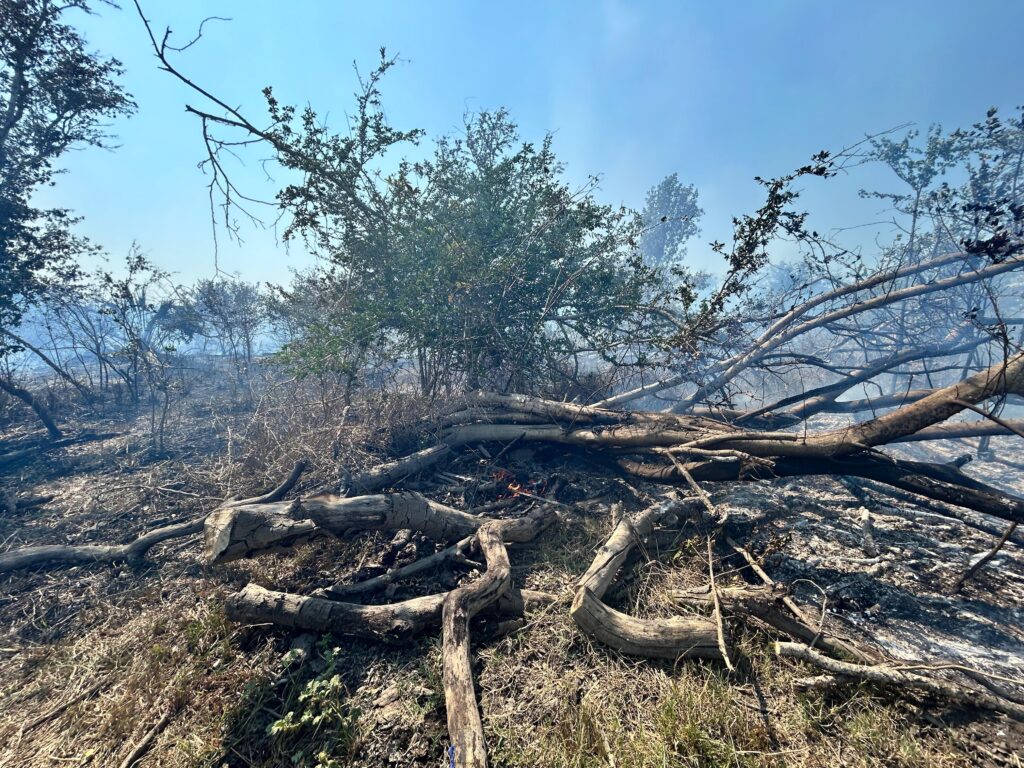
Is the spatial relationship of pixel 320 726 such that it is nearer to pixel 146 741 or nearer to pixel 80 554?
pixel 146 741

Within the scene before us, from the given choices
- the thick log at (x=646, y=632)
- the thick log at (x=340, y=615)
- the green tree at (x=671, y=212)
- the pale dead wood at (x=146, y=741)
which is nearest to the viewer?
the pale dead wood at (x=146, y=741)

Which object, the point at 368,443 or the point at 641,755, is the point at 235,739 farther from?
the point at 368,443

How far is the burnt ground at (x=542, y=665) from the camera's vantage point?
1968 mm

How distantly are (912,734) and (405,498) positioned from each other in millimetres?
3366

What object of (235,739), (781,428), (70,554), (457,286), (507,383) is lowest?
(235,739)

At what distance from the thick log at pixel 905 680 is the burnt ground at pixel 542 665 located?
0.27ft

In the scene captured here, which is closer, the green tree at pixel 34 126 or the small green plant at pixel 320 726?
the small green plant at pixel 320 726

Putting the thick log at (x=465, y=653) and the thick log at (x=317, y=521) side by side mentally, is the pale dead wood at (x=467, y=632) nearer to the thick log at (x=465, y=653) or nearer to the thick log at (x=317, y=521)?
the thick log at (x=465, y=653)

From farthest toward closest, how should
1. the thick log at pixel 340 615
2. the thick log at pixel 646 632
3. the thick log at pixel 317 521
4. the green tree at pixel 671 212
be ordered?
1. the green tree at pixel 671 212
2. the thick log at pixel 317 521
3. the thick log at pixel 340 615
4. the thick log at pixel 646 632

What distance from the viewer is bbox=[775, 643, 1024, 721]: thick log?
1.91 metres

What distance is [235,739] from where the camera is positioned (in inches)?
84.5

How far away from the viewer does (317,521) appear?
3174 mm

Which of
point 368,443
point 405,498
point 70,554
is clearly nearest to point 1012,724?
point 405,498

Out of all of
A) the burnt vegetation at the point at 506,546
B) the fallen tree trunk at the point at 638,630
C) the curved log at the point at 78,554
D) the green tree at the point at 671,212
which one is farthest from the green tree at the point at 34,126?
the green tree at the point at 671,212
